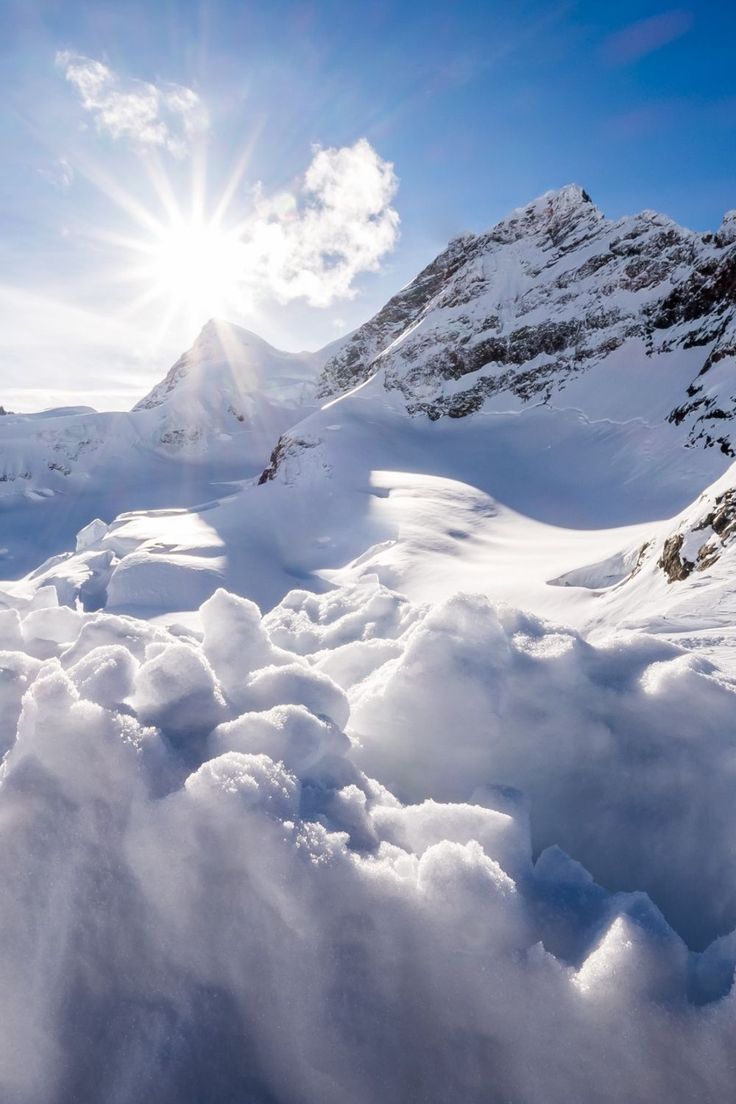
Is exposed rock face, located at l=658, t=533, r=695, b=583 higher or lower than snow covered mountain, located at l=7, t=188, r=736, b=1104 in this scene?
higher

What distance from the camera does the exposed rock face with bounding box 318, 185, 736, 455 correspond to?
30.7m

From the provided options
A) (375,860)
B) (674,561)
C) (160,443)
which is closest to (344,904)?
(375,860)

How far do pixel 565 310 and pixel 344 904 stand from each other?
138 ft

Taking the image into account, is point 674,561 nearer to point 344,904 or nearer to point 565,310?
point 344,904

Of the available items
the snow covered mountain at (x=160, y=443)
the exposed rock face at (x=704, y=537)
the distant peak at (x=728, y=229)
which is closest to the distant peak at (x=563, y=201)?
the distant peak at (x=728, y=229)

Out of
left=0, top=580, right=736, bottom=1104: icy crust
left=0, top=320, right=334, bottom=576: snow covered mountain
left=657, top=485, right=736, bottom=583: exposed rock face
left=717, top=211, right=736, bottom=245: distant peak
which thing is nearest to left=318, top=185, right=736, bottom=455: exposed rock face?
left=717, top=211, right=736, bottom=245: distant peak

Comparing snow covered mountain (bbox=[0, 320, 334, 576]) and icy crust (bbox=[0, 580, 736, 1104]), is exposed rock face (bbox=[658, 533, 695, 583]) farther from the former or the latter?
snow covered mountain (bbox=[0, 320, 334, 576])

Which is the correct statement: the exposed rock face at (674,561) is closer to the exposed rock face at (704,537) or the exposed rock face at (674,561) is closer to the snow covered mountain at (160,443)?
the exposed rock face at (704,537)

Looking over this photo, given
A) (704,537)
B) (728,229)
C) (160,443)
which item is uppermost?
(728,229)

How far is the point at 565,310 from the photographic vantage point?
1474 inches

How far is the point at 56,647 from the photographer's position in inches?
158

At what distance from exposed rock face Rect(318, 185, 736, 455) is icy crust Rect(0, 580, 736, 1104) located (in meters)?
26.8

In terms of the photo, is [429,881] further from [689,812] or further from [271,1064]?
[689,812]

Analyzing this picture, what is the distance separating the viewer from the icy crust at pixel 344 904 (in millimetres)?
1287
